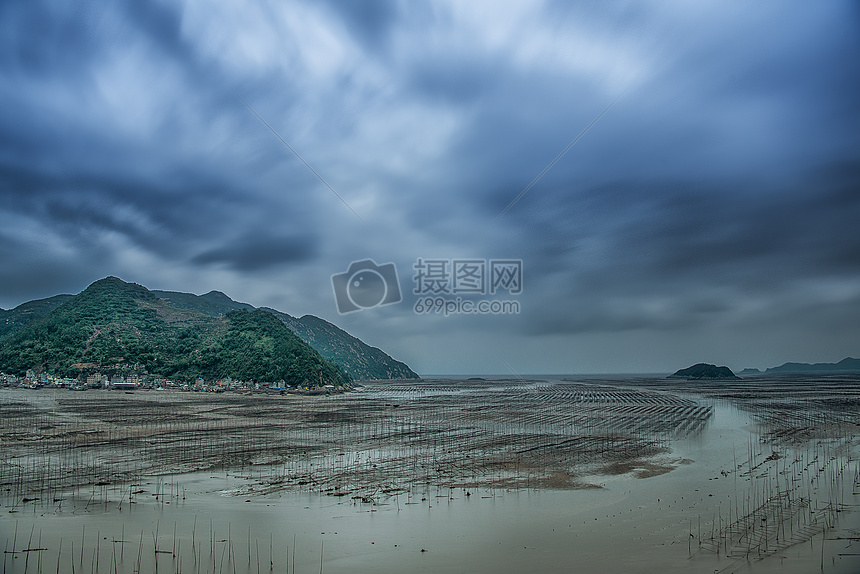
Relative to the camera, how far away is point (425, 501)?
1564cm

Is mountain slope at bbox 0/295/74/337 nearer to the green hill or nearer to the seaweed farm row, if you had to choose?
the green hill

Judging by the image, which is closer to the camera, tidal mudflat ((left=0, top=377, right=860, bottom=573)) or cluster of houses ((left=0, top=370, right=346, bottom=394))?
tidal mudflat ((left=0, top=377, right=860, bottom=573))

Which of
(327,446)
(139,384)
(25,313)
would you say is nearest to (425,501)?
(327,446)

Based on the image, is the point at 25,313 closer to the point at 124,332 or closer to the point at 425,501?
the point at 124,332

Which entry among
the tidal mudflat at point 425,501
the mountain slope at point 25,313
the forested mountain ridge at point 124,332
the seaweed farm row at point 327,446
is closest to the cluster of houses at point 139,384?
the forested mountain ridge at point 124,332

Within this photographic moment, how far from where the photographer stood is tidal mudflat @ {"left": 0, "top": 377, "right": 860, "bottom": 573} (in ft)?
36.2

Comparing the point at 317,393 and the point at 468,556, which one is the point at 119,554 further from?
the point at 317,393

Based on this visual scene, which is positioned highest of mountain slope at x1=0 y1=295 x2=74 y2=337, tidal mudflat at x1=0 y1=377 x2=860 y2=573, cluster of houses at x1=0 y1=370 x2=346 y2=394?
mountain slope at x1=0 y1=295 x2=74 y2=337

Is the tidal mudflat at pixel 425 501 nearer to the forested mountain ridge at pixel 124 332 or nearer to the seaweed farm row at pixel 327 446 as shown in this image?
the seaweed farm row at pixel 327 446

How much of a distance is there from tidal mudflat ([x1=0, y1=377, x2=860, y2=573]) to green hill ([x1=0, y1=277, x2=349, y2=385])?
56371 mm

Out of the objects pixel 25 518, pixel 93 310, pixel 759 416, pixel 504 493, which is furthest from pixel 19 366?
pixel 759 416

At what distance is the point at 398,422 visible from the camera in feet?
124

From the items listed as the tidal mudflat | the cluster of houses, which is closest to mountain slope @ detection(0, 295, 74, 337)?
the cluster of houses

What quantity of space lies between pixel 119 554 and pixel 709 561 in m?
12.1
